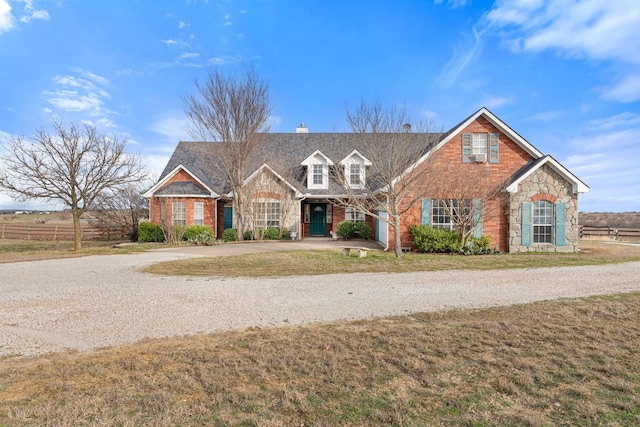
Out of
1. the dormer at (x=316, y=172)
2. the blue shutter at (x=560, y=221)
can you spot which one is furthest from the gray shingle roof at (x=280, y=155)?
the blue shutter at (x=560, y=221)

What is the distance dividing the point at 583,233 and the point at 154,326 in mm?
34831

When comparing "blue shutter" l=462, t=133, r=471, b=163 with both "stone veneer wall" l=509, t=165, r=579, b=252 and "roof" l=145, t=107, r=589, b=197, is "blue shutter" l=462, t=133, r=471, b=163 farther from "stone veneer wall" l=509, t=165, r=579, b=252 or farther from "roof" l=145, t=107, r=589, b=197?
"stone veneer wall" l=509, t=165, r=579, b=252

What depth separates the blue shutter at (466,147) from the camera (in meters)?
17.6

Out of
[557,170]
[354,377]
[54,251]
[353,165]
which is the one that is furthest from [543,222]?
[54,251]

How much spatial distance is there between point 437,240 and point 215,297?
11616 millimetres

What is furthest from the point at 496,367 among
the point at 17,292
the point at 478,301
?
the point at 17,292

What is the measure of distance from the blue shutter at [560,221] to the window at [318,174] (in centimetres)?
1330

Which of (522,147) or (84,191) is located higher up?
(522,147)

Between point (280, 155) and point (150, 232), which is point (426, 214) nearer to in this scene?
point (280, 155)

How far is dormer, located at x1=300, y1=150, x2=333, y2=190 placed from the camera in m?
23.4

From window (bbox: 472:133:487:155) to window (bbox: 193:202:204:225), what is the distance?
53.7 ft

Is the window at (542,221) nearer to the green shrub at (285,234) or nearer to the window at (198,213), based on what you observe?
the green shrub at (285,234)

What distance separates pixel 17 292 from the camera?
8.45m

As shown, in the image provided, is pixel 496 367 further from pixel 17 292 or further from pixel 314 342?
pixel 17 292
